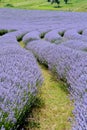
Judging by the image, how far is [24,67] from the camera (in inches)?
212

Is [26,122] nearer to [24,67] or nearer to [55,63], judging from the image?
[24,67]

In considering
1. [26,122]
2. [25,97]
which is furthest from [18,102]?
[26,122]

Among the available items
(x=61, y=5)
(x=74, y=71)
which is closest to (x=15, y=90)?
(x=74, y=71)

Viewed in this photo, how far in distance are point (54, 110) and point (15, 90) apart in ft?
5.04

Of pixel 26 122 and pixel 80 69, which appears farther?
pixel 80 69

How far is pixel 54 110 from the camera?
206 inches

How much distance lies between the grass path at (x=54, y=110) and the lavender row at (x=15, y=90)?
0.47 m

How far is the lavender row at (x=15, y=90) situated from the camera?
3266 mm

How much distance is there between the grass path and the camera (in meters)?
4.57

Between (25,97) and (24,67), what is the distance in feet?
4.65

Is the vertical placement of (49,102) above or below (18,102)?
below

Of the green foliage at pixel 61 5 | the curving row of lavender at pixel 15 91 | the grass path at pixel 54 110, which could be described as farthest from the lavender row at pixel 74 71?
the green foliage at pixel 61 5

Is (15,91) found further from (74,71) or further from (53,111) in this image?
(74,71)

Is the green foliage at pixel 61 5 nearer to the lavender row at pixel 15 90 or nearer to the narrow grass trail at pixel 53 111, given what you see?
the narrow grass trail at pixel 53 111
